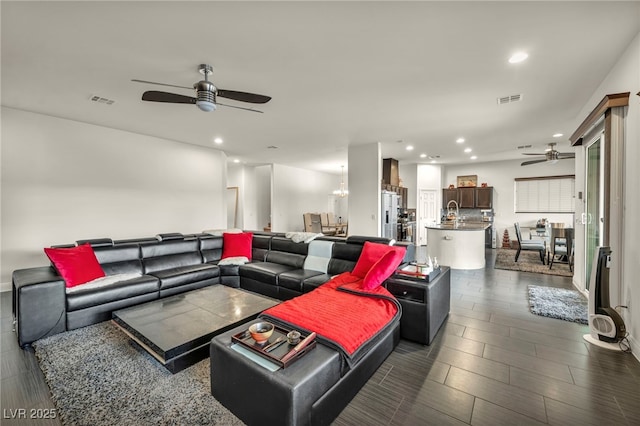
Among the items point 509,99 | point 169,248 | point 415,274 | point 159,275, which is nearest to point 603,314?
point 415,274

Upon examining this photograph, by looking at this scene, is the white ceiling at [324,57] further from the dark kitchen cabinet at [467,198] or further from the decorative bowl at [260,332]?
the dark kitchen cabinet at [467,198]

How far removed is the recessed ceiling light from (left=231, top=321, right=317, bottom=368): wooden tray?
130 inches

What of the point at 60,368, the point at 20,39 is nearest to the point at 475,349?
the point at 60,368

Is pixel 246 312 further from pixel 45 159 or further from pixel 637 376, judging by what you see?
pixel 45 159

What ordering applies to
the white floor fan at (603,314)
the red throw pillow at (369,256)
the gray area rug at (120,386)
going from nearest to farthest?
the gray area rug at (120,386)
the white floor fan at (603,314)
the red throw pillow at (369,256)

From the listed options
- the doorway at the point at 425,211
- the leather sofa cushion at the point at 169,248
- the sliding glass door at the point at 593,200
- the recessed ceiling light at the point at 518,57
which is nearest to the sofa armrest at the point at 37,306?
the leather sofa cushion at the point at 169,248

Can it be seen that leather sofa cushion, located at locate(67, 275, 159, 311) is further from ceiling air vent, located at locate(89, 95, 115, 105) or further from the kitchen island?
the kitchen island

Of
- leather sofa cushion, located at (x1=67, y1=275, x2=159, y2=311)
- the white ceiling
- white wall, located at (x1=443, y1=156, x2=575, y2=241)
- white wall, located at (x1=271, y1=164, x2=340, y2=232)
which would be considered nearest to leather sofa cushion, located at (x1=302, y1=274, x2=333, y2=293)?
leather sofa cushion, located at (x1=67, y1=275, x2=159, y2=311)

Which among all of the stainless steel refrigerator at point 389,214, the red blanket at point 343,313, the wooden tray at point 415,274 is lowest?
the red blanket at point 343,313

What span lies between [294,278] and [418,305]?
1.63 meters

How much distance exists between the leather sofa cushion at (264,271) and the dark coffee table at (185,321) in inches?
24.5

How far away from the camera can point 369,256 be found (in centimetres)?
323

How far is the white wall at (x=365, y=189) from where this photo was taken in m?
6.38

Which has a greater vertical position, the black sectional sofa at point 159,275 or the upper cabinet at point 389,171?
the upper cabinet at point 389,171
